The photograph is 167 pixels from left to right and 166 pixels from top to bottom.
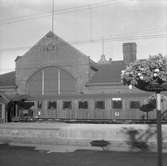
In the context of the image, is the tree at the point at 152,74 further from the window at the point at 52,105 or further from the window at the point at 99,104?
the window at the point at 52,105

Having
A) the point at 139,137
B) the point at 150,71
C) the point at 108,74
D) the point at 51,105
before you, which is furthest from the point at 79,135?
the point at 108,74

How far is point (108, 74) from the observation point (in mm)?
43438

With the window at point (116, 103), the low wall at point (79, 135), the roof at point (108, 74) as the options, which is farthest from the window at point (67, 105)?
the low wall at point (79, 135)

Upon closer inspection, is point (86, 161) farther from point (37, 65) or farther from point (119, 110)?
point (37, 65)

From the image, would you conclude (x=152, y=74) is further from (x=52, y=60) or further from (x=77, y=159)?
(x=52, y=60)

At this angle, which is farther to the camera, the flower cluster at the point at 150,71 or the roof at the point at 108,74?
Result: the roof at the point at 108,74

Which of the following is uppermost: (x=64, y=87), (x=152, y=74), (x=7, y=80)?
(x=7, y=80)

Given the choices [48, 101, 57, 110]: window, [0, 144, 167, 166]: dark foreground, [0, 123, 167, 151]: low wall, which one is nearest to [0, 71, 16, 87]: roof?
[48, 101, 57, 110]: window

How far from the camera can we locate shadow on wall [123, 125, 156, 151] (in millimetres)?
13477

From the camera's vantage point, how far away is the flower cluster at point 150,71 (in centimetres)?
684

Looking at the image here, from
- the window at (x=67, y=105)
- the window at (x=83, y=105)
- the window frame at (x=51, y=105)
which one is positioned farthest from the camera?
the window frame at (x=51, y=105)

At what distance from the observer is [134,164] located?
32.3 feet

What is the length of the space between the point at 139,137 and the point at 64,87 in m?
28.4

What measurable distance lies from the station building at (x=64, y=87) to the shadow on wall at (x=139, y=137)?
15292 mm
